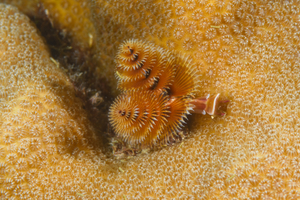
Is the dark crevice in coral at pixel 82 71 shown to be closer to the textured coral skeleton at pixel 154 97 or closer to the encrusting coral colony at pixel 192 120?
the encrusting coral colony at pixel 192 120

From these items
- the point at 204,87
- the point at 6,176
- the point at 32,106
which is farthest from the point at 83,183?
the point at 204,87

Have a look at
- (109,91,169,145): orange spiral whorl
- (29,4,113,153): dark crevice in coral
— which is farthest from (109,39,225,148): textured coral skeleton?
(29,4,113,153): dark crevice in coral

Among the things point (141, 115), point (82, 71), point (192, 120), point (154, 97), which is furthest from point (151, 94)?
point (82, 71)

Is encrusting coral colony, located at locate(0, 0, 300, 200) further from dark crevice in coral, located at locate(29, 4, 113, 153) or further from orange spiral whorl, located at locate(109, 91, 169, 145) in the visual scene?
dark crevice in coral, located at locate(29, 4, 113, 153)

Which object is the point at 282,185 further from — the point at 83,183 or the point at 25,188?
the point at 25,188

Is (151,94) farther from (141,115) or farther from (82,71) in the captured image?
(82,71)
